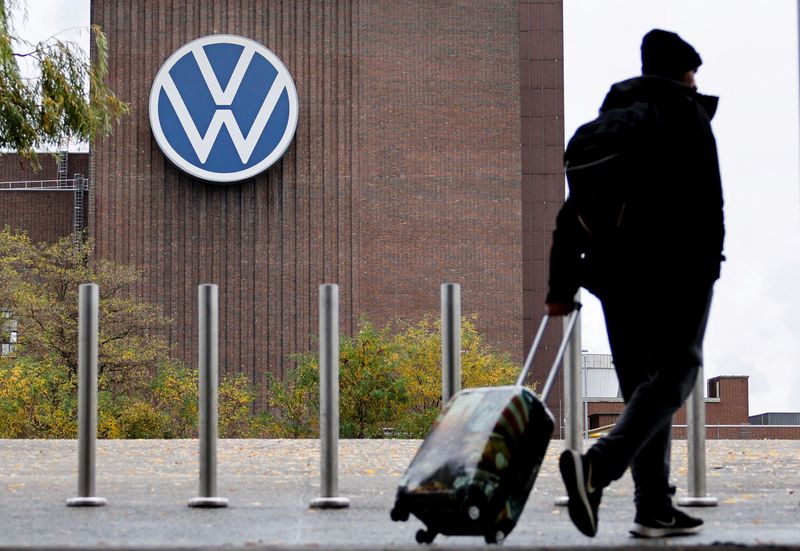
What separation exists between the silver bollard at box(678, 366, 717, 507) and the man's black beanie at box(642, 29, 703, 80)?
203 cm

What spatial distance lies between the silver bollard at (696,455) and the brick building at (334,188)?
46719mm

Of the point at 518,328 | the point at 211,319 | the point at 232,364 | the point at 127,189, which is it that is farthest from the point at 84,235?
the point at 211,319

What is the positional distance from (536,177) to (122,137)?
788 inches

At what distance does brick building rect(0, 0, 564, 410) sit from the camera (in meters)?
54.5

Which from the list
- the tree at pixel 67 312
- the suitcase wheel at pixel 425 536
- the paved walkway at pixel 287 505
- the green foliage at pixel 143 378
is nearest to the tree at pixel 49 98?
the paved walkway at pixel 287 505

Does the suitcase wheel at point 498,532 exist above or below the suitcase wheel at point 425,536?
above

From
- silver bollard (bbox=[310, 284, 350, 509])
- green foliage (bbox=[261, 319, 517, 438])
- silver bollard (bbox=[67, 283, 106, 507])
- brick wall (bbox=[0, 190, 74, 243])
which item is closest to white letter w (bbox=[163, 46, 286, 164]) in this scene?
brick wall (bbox=[0, 190, 74, 243])

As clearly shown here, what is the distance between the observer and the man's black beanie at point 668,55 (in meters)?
5.11

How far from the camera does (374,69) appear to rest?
188 feet

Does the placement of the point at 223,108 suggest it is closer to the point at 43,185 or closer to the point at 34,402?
the point at 43,185

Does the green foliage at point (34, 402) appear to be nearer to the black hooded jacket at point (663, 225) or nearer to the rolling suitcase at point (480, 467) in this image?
the black hooded jacket at point (663, 225)

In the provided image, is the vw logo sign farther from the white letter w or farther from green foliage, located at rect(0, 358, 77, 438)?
green foliage, located at rect(0, 358, 77, 438)

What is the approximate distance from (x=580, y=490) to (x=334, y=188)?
168ft

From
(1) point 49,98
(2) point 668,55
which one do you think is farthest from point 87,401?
(1) point 49,98
